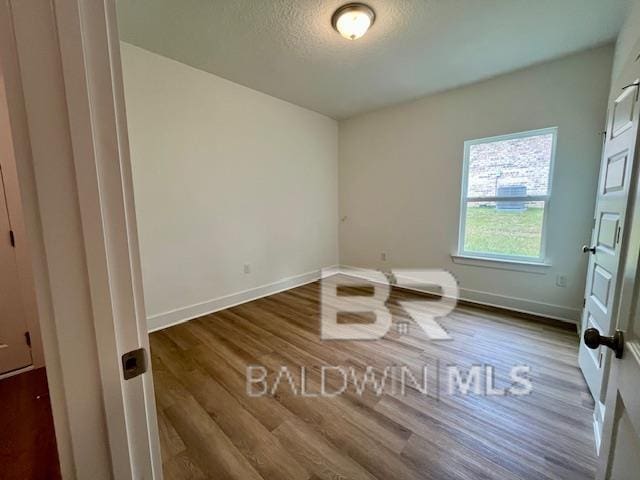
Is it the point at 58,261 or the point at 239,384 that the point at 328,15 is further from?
the point at 239,384

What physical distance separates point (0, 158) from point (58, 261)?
2286 mm

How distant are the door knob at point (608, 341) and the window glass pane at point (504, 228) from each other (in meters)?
2.58

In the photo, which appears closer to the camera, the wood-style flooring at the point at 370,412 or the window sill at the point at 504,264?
the wood-style flooring at the point at 370,412

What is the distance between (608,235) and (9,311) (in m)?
3.98

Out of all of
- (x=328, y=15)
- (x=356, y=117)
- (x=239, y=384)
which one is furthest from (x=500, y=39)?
(x=239, y=384)

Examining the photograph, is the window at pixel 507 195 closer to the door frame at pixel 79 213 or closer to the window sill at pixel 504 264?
the window sill at pixel 504 264

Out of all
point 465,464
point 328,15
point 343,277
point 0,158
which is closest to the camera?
point 465,464

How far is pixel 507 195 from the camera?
2.96 meters

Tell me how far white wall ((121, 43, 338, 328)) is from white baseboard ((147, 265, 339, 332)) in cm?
1

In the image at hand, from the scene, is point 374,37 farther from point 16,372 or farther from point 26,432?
point 16,372

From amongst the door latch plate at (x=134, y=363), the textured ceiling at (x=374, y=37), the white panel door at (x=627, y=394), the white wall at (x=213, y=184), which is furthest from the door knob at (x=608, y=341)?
the white wall at (x=213, y=184)

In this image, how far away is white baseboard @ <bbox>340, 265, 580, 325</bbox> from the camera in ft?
8.82

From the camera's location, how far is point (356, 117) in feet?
13.5

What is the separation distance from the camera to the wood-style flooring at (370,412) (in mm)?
1292
